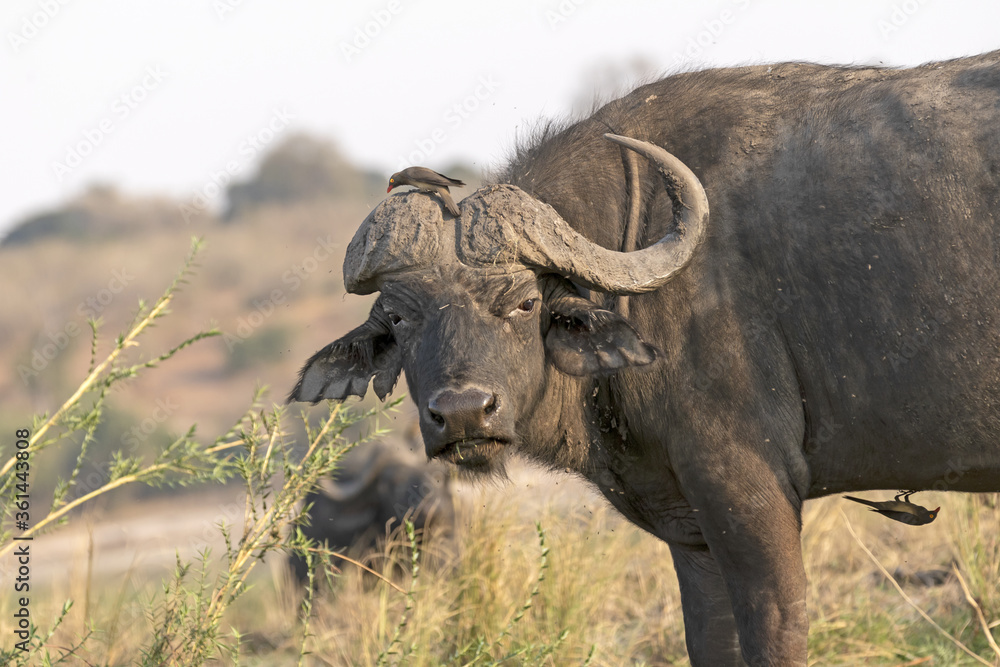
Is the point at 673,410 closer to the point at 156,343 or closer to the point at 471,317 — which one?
the point at 471,317

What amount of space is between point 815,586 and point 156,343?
115ft

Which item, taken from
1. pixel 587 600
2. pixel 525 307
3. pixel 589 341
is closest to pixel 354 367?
pixel 525 307

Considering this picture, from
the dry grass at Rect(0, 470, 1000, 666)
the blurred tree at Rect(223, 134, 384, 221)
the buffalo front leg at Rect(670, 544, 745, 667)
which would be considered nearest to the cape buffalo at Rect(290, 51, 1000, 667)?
the buffalo front leg at Rect(670, 544, 745, 667)

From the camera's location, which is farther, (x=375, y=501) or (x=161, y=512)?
(x=161, y=512)

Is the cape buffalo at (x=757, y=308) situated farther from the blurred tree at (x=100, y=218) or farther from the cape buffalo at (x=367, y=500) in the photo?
the blurred tree at (x=100, y=218)

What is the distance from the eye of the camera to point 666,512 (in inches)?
170

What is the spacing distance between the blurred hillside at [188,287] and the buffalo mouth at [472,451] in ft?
81.5

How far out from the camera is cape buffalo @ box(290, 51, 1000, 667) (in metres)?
3.76

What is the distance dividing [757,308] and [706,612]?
5.05 ft

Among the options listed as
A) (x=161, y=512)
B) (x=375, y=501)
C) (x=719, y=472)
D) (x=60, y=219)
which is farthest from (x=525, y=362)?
(x=60, y=219)

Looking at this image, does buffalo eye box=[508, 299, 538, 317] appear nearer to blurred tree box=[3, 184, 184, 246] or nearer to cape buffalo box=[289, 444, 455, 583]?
cape buffalo box=[289, 444, 455, 583]

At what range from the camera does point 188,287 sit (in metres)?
42.2

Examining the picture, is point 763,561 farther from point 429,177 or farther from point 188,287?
point 188,287

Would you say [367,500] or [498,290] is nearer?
[498,290]
